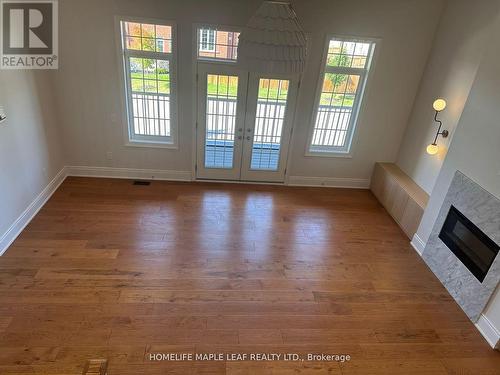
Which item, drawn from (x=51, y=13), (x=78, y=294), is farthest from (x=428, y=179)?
(x=51, y=13)

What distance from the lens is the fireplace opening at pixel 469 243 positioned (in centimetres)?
313

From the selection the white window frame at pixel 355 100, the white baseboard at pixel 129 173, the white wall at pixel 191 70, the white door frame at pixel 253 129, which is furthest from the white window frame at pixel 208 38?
the white baseboard at pixel 129 173

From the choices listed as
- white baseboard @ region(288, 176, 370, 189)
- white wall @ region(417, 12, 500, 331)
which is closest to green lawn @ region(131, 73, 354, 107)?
white baseboard @ region(288, 176, 370, 189)

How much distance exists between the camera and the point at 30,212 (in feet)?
13.7

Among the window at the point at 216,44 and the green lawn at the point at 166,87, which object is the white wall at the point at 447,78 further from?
the window at the point at 216,44

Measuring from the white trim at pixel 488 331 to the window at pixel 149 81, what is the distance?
15.1 ft

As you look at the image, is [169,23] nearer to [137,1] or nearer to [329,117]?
[137,1]

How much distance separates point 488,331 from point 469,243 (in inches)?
33.3

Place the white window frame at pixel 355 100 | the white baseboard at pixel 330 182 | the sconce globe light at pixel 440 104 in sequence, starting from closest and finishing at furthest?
1. the sconce globe light at pixel 440 104
2. the white window frame at pixel 355 100
3. the white baseboard at pixel 330 182

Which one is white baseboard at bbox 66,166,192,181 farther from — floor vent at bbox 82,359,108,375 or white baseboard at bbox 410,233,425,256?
floor vent at bbox 82,359,108,375

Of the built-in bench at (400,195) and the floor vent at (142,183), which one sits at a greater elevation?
the built-in bench at (400,195)

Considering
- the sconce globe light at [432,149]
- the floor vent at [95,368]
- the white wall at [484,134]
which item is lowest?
the floor vent at [95,368]

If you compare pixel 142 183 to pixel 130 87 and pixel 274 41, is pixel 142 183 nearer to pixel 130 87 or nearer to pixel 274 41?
pixel 130 87

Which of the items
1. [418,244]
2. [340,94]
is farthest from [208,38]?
[418,244]
